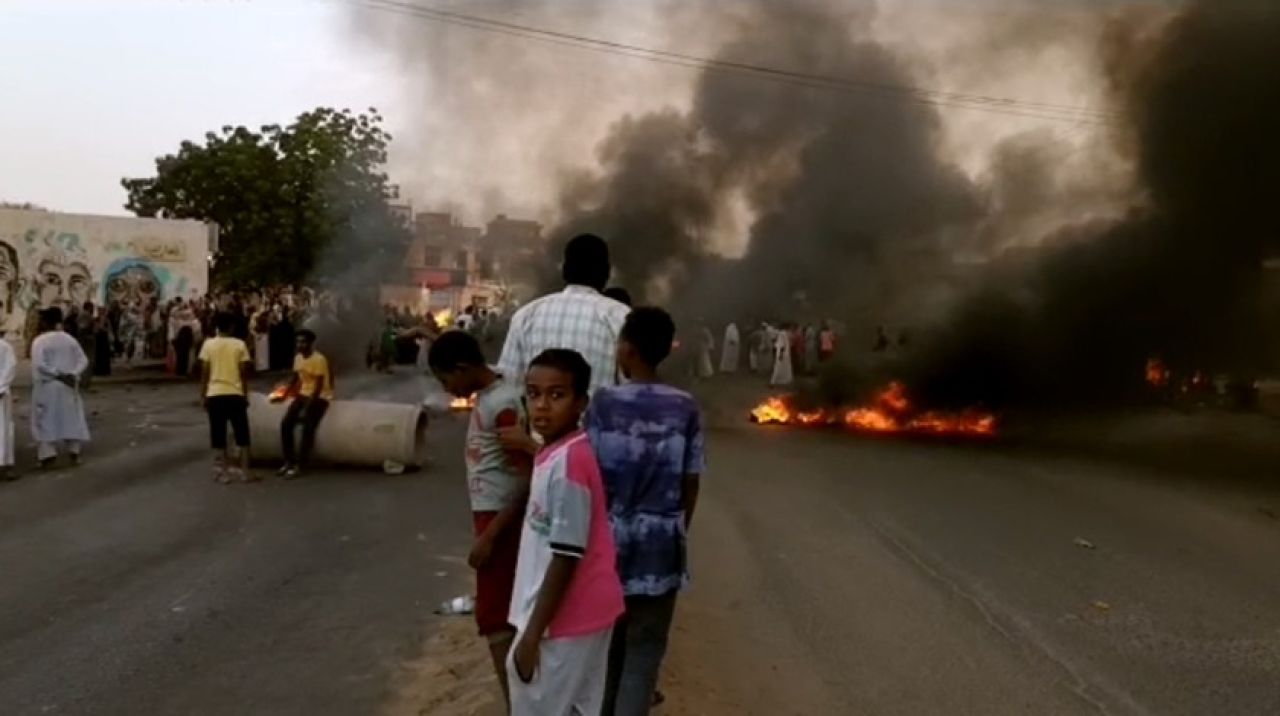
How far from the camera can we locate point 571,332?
3730 millimetres

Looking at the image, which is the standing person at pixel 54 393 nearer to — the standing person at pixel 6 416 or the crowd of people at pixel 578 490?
the standing person at pixel 6 416

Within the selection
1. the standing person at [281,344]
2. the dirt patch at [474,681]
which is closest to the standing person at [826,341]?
the standing person at [281,344]

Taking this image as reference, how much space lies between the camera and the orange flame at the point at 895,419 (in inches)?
591

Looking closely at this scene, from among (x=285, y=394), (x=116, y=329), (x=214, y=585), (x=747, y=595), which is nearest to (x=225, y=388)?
(x=285, y=394)

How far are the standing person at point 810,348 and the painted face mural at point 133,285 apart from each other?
49.8 feet

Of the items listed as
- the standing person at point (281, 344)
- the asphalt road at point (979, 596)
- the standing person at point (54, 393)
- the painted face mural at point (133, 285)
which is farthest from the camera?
the painted face mural at point (133, 285)

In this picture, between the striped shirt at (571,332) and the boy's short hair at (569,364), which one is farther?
the striped shirt at (571,332)

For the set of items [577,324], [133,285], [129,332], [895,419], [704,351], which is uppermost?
[133,285]

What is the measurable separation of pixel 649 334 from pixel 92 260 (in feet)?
89.1

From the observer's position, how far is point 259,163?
2958 centimetres

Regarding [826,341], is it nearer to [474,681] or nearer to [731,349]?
[731,349]

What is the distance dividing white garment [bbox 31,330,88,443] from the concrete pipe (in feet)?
5.23

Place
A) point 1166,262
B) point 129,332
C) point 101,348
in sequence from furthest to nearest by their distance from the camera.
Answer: point 129,332 < point 101,348 < point 1166,262

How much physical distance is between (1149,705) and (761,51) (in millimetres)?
16567
